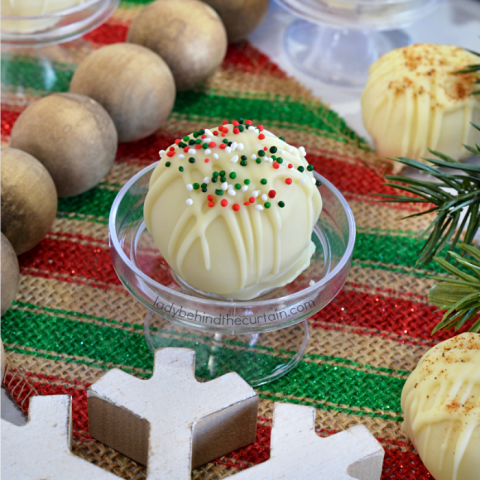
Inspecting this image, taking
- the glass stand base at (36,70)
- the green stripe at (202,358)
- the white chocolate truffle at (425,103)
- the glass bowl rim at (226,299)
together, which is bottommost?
the green stripe at (202,358)

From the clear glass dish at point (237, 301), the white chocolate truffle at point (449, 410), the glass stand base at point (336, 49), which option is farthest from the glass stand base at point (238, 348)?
the glass stand base at point (336, 49)

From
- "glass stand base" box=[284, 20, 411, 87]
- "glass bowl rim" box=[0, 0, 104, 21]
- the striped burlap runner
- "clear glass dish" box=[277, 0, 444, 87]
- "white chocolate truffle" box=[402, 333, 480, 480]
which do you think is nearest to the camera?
"white chocolate truffle" box=[402, 333, 480, 480]

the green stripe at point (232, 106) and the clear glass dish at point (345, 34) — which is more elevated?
the clear glass dish at point (345, 34)

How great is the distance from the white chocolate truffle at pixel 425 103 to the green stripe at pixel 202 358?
38cm

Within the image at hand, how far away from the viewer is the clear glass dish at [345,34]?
103 centimetres

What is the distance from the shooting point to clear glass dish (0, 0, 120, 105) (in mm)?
918

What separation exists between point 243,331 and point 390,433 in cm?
20

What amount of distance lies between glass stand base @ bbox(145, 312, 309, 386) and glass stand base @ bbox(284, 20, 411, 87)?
22.3 inches

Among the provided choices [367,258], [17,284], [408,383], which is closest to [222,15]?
[367,258]

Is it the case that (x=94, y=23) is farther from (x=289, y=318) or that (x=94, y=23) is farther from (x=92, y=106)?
(x=289, y=318)

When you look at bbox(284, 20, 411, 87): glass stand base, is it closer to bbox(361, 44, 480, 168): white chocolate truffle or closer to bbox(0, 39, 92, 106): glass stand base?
bbox(361, 44, 480, 168): white chocolate truffle

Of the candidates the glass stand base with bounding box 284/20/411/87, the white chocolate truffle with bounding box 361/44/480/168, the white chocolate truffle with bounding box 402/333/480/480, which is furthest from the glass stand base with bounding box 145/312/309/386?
the glass stand base with bounding box 284/20/411/87

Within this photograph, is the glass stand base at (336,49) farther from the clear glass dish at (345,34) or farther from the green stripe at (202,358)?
the green stripe at (202,358)

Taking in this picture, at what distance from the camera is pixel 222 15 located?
1138 millimetres
